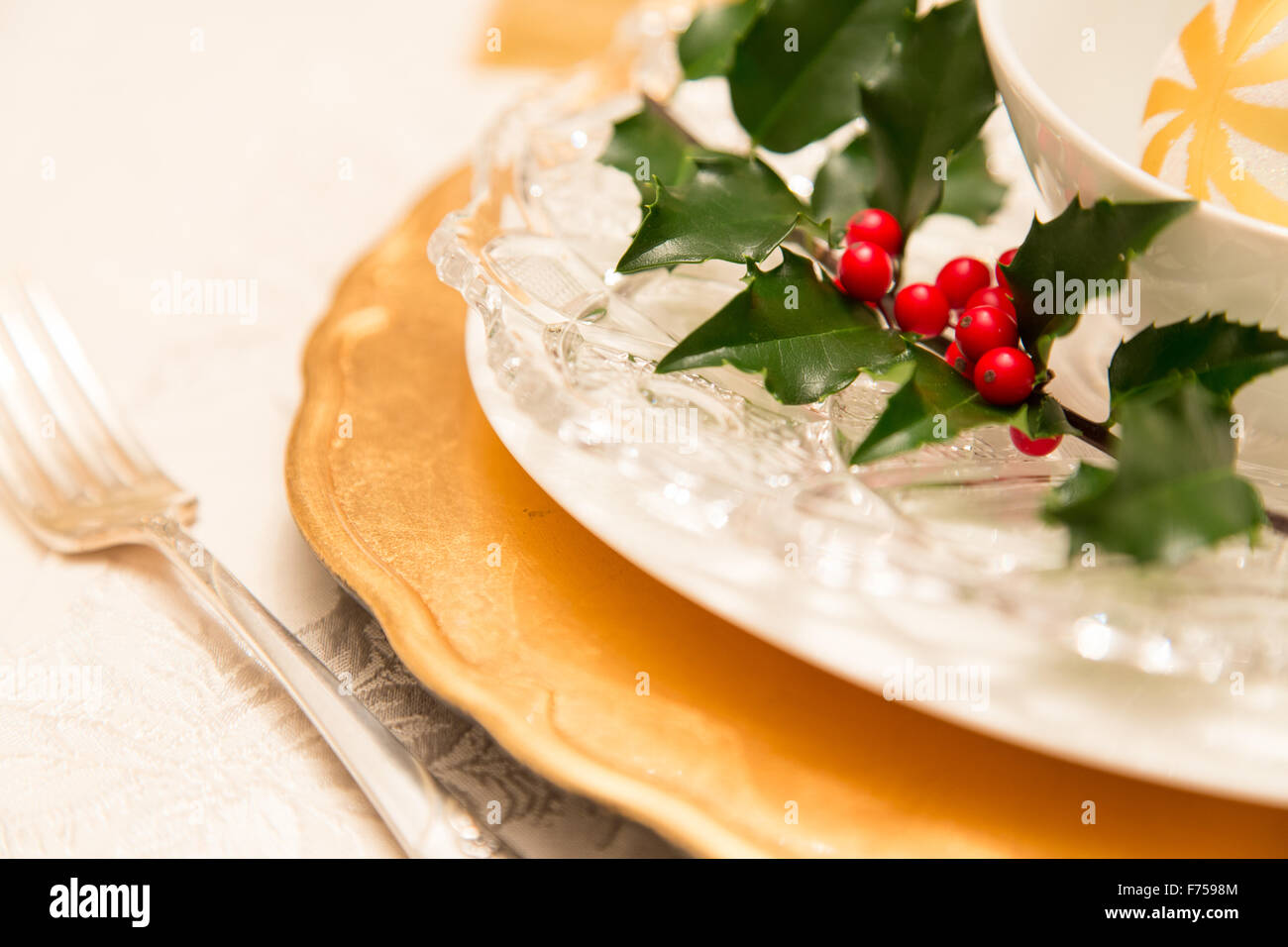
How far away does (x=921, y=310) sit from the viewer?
0.56 metres

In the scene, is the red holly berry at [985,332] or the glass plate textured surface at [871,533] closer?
the glass plate textured surface at [871,533]

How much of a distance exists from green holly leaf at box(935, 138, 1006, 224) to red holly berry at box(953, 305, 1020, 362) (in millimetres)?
151

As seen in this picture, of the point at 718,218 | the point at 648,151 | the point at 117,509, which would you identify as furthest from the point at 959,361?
the point at 117,509

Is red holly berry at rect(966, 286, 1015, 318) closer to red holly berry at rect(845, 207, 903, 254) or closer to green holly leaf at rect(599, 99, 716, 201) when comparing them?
red holly berry at rect(845, 207, 903, 254)

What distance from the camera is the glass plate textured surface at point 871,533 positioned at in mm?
367

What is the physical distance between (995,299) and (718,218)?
14 cm

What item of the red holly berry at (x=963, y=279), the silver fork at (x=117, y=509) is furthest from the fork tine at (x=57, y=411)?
the red holly berry at (x=963, y=279)

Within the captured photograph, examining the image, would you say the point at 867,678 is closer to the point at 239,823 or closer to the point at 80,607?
the point at 239,823

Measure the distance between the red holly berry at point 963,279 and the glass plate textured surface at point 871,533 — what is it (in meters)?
0.07

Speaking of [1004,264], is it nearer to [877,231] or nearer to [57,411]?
[877,231]

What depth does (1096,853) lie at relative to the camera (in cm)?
39

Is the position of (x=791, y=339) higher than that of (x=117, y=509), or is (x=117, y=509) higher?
(x=791, y=339)

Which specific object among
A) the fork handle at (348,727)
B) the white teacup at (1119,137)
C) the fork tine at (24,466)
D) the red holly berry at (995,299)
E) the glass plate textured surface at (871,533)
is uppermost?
the white teacup at (1119,137)

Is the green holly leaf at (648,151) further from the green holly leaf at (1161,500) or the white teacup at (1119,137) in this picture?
the green holly leaf at (1161,500)
